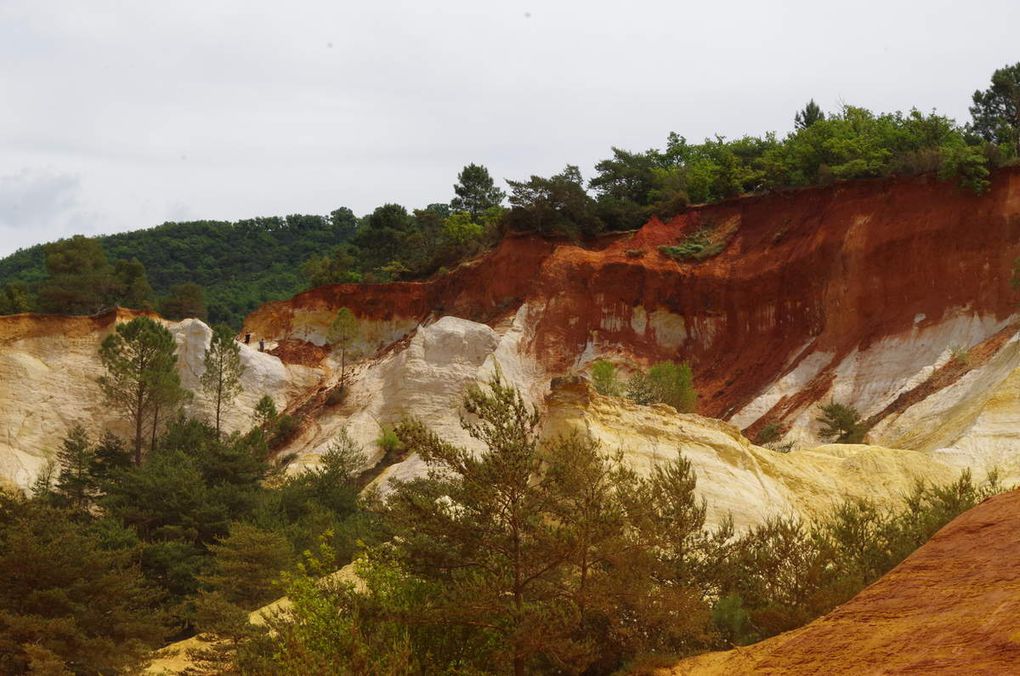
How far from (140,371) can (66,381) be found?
5.59m

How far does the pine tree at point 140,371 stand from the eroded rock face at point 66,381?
1317 millimetres

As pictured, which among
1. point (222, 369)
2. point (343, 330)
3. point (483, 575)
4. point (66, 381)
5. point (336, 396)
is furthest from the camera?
point (343, 330)

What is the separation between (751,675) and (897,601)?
217cm

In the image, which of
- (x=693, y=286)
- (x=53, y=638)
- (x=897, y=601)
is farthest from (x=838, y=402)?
(x=897, y=601)

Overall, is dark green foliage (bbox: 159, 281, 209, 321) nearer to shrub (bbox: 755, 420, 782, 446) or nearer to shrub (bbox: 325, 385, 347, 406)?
shrub (bbox: 325, 385, 347, 406)

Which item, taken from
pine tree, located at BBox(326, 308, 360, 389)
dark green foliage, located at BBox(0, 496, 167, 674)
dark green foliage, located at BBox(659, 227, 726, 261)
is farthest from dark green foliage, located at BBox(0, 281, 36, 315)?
dark green foliage, located at BBox(0, 496, 167, 674)

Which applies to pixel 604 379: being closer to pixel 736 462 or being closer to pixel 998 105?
pixel 736 462

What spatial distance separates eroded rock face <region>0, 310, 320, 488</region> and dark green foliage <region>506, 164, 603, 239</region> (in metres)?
14.6

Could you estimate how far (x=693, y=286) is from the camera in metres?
59.6

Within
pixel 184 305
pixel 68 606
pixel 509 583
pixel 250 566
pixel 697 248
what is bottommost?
pixel 68 606

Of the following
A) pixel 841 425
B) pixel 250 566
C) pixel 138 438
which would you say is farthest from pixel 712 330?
pixel 250 566

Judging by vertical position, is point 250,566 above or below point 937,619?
below

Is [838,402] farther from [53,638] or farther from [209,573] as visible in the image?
[53,638]

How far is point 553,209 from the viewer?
64.9 m
